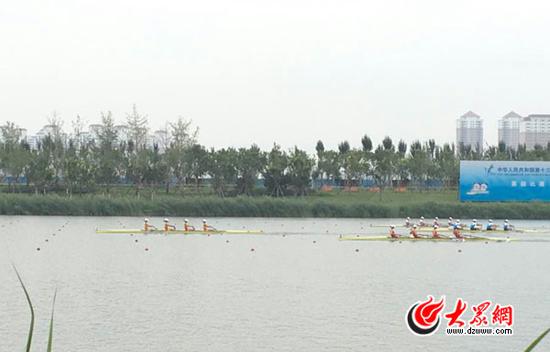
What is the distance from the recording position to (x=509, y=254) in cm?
3048

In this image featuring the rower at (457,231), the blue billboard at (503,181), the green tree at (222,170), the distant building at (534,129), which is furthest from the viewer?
the distant building at (534,129)

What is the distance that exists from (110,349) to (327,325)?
415cm

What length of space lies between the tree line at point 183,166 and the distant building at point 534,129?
67864mm

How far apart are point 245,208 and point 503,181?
1664cm

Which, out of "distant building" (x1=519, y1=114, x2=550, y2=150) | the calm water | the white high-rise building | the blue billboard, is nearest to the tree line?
the blue billboard

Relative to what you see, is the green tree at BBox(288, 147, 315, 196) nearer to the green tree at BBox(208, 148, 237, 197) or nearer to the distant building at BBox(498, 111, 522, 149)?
the green tree at BBox(208, 148, 237, 197)

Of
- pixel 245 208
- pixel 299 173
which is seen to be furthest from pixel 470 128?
pixel 245 208

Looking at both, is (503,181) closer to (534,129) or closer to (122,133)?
(122,133)

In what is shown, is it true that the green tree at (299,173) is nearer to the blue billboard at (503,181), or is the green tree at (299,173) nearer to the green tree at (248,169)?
the green tree at (248,169)

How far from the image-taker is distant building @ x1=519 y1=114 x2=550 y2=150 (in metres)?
136

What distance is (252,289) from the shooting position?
66.0ft

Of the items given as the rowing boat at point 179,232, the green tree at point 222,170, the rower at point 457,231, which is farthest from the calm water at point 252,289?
the green tree at point 222,170

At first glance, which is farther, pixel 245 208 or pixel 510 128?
pixel 510 128

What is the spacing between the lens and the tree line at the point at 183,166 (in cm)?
5541
